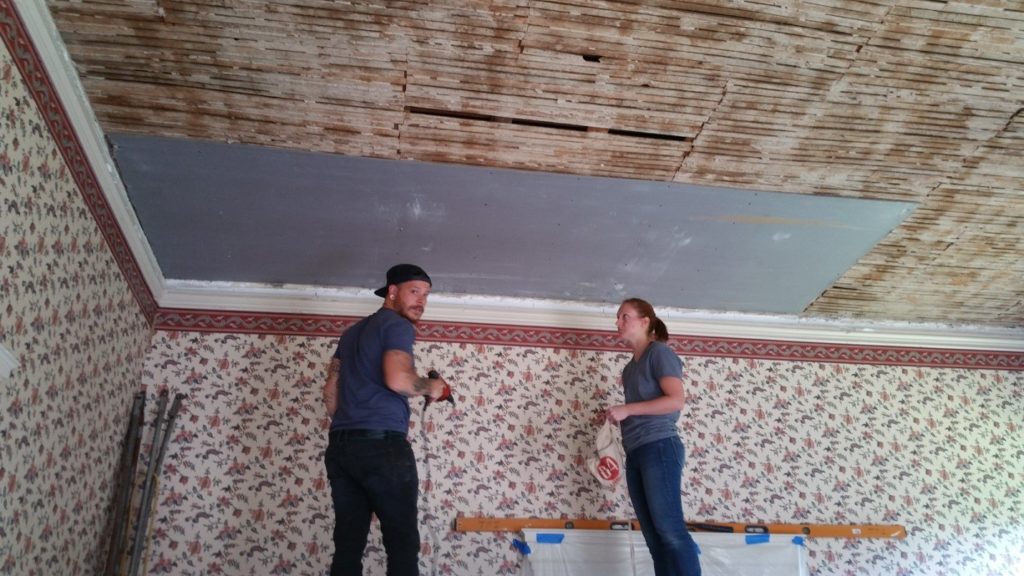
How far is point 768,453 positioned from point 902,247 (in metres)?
1.13

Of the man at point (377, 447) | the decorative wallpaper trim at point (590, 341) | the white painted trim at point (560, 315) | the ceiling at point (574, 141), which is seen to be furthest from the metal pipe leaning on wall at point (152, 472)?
the man at point (377, 447)

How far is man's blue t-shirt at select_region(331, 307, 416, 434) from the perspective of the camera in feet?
7.79

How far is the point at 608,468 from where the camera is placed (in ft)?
10.7

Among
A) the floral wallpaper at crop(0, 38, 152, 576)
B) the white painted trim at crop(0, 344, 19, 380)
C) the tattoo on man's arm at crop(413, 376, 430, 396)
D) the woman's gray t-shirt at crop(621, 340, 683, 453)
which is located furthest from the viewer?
the woman's gray t-shirt at crop(621, 340, 683, 453)

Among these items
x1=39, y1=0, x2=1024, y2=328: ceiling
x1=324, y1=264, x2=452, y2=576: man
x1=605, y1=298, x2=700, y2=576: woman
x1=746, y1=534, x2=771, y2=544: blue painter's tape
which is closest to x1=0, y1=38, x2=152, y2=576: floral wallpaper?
x1=39, y1=0, x2=1024, y2=328: ceiling

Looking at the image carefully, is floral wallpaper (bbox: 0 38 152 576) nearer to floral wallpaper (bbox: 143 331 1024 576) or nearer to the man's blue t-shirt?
floral wallpaper (bbox: 143 331 1024 576)

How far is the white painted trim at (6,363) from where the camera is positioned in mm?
1942

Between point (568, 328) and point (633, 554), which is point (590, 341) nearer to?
point (568, 328)

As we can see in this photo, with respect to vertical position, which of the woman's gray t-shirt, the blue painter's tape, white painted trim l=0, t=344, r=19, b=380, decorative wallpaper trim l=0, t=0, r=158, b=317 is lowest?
the blue painter's tape

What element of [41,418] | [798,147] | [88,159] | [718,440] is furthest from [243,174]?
[718,440]

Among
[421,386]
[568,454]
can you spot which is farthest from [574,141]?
[568,454]

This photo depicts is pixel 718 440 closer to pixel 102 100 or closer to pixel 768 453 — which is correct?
pixel 768 453

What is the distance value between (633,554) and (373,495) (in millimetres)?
1339

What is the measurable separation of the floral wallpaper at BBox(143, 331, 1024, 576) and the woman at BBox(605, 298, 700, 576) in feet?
2.01
